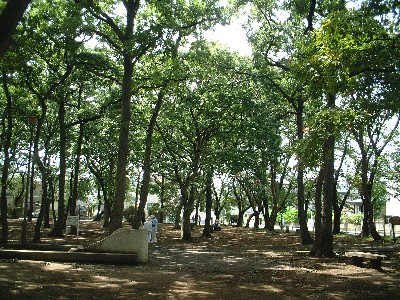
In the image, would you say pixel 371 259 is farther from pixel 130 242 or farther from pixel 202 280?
pixel 130 242

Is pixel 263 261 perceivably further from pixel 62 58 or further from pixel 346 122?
pixel 62 58

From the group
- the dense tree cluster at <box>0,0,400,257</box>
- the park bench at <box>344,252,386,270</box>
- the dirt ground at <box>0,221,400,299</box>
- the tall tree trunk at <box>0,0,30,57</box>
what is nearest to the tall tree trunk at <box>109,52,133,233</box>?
the dense tree cluster at <box>0,0,400,257</box>

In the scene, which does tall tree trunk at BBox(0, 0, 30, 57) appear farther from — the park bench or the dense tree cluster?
the park bench

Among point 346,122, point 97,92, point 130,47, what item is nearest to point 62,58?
point 130,47

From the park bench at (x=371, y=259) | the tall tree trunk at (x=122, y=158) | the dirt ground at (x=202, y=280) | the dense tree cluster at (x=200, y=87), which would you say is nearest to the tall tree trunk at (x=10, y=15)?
the dense tree cluster at (x=200, y=87)

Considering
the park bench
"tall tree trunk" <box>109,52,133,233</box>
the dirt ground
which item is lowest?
the dirt ground

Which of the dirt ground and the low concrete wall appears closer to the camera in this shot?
the dirt ground

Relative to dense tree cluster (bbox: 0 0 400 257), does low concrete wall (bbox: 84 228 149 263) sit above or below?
below

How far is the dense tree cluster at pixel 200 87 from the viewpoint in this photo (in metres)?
10.2

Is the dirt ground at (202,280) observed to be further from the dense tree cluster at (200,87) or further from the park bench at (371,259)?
the dense tree cluster at (200,87)

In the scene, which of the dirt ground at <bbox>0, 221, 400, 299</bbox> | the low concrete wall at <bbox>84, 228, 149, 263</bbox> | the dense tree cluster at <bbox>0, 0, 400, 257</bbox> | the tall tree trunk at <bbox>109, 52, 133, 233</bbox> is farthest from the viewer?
the tall tree trunk at <bbox>109, 52, 133, 233</bbox>

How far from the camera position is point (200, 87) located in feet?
77.9

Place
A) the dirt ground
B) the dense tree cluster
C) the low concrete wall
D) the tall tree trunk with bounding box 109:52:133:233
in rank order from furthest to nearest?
the tall tree trunk with bounding box 109:52:133:233 → the low concrete wall → the dense tree cluster → the dirt ground

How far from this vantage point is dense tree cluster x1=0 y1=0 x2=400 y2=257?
33.6 feet
